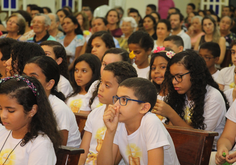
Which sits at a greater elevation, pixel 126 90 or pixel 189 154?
pixel 126 90

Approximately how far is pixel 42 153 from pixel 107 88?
795mm

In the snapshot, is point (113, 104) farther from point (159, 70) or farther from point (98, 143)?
point (159, 70)

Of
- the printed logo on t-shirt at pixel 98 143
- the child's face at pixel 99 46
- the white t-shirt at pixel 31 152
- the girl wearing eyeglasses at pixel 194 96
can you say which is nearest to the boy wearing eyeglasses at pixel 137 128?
the printed logo on t-shirt at pixel 98 143

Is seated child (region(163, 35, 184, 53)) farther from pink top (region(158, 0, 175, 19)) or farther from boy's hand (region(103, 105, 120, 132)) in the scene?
pink top (region(158, 0, 175, 19))

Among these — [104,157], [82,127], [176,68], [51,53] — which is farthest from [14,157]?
[51,53]

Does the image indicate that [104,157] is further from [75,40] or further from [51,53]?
[75,40]

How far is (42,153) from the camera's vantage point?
5.71ft

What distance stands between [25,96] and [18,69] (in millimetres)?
1146

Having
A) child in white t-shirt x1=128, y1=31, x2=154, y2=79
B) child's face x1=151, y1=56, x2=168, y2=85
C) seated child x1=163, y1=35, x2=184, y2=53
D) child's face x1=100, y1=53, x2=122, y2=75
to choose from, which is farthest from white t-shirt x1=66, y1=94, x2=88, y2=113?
seated child x1=163, y1=35, x2=184, y2=53

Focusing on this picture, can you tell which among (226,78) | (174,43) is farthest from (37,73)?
(174,43)

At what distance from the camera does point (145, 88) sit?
1994 millimetres

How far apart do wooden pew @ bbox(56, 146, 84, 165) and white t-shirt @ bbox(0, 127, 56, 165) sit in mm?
72

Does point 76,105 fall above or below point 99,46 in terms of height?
below

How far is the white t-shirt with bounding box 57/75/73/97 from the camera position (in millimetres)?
3428
